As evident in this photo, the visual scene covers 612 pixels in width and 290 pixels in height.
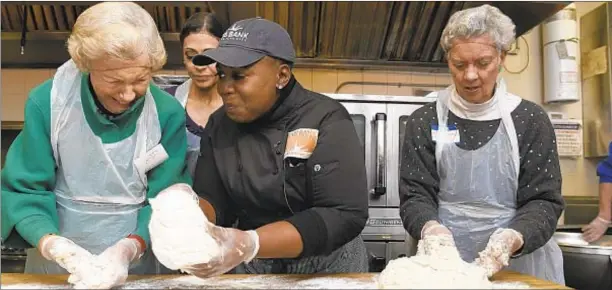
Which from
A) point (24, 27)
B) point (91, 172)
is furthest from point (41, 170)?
point (24, 27)

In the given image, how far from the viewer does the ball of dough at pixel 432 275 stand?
1.10 meters

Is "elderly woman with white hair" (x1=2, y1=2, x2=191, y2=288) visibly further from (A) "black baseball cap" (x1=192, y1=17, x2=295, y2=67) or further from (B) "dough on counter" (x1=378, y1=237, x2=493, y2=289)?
(B) "dough on counter" (x1=378, y1=237, x2=493, y2=289)

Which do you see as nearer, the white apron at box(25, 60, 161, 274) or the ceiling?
the white apron at box(25, 60, 161, 274)

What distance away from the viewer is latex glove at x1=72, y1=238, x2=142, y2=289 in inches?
42.7

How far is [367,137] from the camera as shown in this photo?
2602mm

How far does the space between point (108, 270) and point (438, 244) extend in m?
0.68

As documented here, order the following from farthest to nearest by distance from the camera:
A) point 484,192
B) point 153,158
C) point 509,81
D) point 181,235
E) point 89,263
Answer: point 509,81 → point 484,192 → point 153,158 → point 89,263 → point 181,235

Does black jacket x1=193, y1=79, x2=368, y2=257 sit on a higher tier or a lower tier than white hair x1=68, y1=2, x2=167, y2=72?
lower

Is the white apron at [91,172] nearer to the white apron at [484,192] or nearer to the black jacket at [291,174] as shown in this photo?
the black jacket at [291,174]

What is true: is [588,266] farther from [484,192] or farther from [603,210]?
[484,192]

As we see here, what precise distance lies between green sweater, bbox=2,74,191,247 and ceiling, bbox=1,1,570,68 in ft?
4.65

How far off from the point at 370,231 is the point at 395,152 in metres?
0.38

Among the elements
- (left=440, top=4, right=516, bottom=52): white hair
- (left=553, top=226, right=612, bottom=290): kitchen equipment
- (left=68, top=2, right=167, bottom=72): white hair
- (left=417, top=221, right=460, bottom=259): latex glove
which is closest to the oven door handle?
(left=553, top=226, right=612, bottom=290): kitchen equipment

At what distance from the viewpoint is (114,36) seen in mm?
1181
